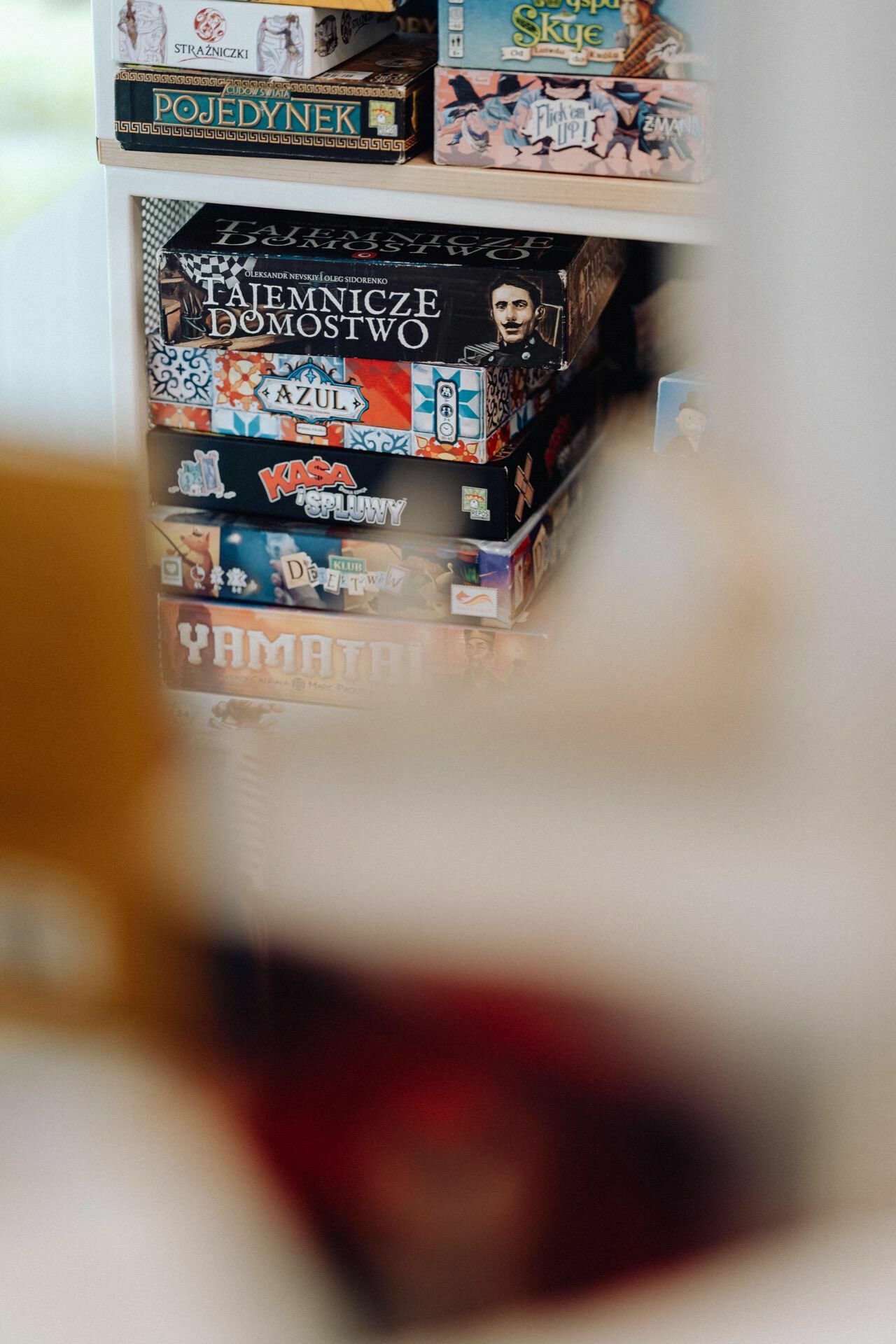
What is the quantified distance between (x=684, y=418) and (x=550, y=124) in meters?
0.40

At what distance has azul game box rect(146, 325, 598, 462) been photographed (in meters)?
0.68

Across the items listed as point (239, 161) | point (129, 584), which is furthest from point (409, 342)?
point (129, 584)

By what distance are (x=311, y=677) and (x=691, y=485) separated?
0.47 metres

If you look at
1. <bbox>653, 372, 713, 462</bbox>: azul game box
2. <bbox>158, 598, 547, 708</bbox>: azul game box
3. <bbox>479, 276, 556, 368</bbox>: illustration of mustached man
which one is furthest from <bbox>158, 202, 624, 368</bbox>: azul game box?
<bbox>653, 372, 713, 462</bbox>: azul game box

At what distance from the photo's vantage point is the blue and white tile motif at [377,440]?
27.6 inches

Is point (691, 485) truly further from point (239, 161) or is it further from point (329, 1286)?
point (239, 161)

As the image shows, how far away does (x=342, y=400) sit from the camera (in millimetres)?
699

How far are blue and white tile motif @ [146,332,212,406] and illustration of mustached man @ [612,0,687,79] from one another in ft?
0.85

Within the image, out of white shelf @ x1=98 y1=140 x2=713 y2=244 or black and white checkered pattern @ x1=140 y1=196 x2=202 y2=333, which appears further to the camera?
black and white checkered pattern @ x1=140 y1=196 x2=202 y2=333

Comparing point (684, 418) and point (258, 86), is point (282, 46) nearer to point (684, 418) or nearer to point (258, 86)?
point (258, 86)

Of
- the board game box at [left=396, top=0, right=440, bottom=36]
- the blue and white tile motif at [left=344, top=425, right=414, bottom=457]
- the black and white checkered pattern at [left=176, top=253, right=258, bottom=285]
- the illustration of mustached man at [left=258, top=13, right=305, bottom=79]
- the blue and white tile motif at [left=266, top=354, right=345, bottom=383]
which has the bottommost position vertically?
the blue and white tile motif at [left=344, top=425, right=414, bottom=457]

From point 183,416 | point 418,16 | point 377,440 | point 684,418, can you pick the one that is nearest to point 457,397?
point 377,440

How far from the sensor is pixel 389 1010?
0.81 ft

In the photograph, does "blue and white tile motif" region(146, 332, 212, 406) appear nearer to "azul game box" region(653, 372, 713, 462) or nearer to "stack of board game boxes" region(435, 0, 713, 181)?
"stack of board game boxes" region(435, 0, 713, 181)
